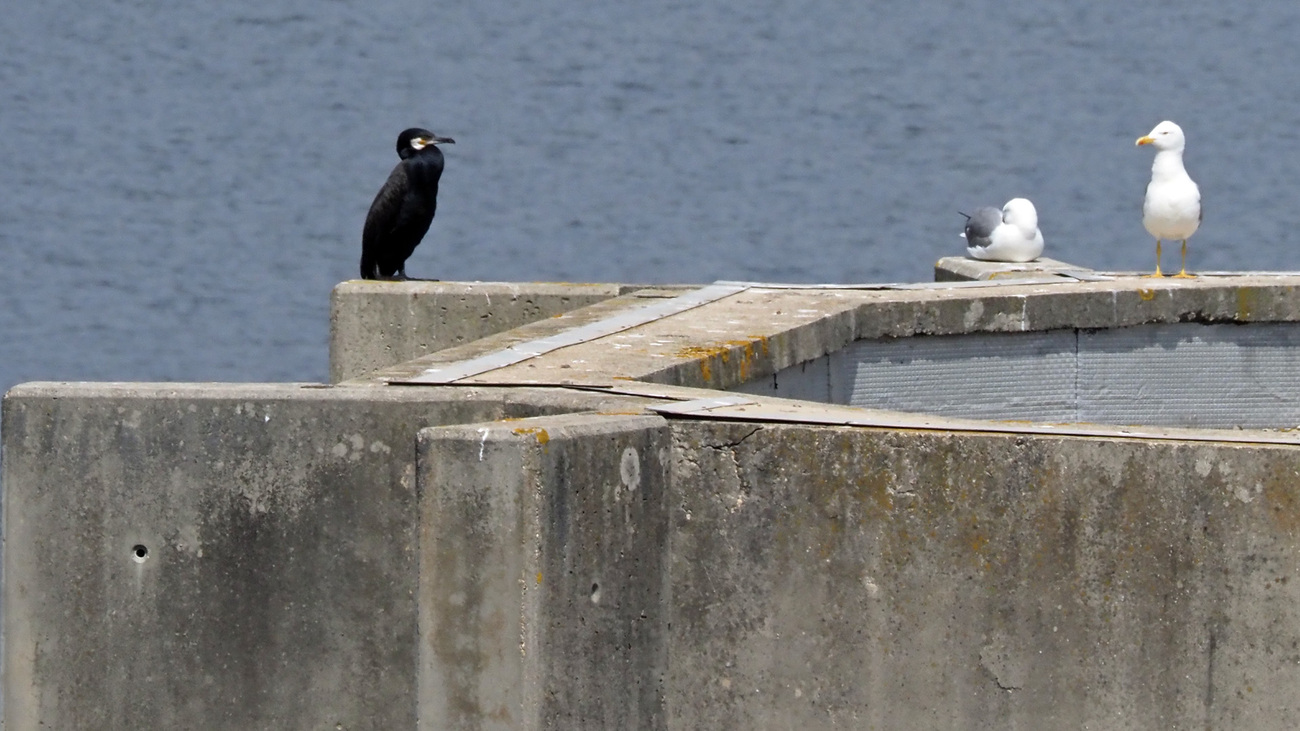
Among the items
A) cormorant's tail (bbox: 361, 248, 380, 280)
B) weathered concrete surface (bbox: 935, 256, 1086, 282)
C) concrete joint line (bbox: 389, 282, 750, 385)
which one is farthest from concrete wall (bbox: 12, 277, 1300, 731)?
cormorant's tail (bbox: 361, 248, 380, 280)

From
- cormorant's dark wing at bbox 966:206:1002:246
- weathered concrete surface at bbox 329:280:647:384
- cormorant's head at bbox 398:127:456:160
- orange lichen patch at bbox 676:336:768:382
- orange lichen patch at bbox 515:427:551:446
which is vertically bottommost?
orange lichen patch at bbox 515:427:551:446

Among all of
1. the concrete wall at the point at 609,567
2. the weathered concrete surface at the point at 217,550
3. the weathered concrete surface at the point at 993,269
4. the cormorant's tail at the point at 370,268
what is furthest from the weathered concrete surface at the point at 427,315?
the weathered concrete surface at the point at 217,550

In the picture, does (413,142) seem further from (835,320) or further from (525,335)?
(525,335)

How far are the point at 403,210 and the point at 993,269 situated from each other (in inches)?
102

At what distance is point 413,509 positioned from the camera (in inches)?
221

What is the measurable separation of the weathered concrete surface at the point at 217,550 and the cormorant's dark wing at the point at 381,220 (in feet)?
15.1

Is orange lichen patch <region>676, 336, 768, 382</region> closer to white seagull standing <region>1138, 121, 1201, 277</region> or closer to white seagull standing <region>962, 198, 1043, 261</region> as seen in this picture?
white seagull standing <region>1138, 121, 1201, 277</region>

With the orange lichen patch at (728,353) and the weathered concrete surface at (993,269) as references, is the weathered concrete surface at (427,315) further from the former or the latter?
the orange lichen patch at (728,353)

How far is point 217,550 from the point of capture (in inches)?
224

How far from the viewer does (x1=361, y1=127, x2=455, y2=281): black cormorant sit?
10.5m

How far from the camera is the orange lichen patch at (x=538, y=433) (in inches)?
200

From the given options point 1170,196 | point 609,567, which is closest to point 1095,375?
point 1170,196

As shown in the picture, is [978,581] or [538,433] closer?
[538,433]

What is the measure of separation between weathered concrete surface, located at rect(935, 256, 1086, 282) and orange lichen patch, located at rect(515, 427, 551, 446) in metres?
4.83
